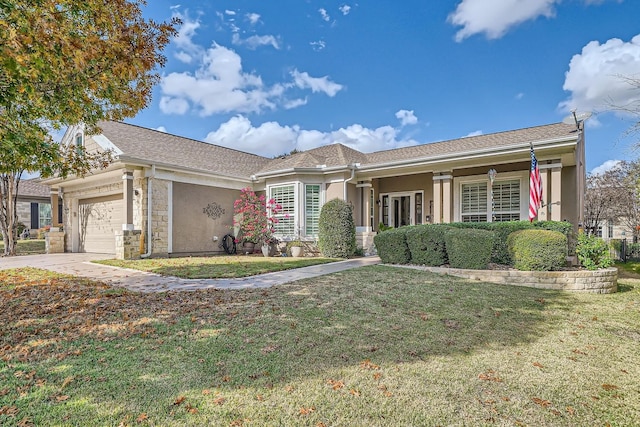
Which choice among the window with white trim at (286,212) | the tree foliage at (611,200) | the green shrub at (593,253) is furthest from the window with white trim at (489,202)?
the tree foliage at (611,200)

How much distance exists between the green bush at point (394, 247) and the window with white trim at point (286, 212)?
14.6ft

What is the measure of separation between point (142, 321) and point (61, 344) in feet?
3.01

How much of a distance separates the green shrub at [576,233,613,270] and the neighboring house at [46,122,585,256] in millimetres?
1621

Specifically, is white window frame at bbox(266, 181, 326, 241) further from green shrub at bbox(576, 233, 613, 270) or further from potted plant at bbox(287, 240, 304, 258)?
green shrub at bbox(576, 233, 613, 270)

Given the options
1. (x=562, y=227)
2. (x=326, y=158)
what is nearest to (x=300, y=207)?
(x=326, y=158)

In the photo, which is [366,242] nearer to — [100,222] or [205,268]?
[205,268]

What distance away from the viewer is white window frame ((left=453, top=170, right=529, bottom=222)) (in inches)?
441

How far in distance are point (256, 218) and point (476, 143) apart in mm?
9132

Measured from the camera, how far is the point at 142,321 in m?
4.44

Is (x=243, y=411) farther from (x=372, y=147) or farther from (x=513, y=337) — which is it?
(x=372, y=147)

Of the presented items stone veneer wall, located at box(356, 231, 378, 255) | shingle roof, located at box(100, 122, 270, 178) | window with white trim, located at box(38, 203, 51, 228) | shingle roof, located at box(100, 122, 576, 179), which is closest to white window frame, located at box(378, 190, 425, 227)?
shingle roof, located at box(100, 122, 576, 179)

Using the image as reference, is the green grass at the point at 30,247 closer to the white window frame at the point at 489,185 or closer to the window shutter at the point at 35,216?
the window shutter at the point at 35,216

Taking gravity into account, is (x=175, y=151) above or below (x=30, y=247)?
above

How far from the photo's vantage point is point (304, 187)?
12.7m
